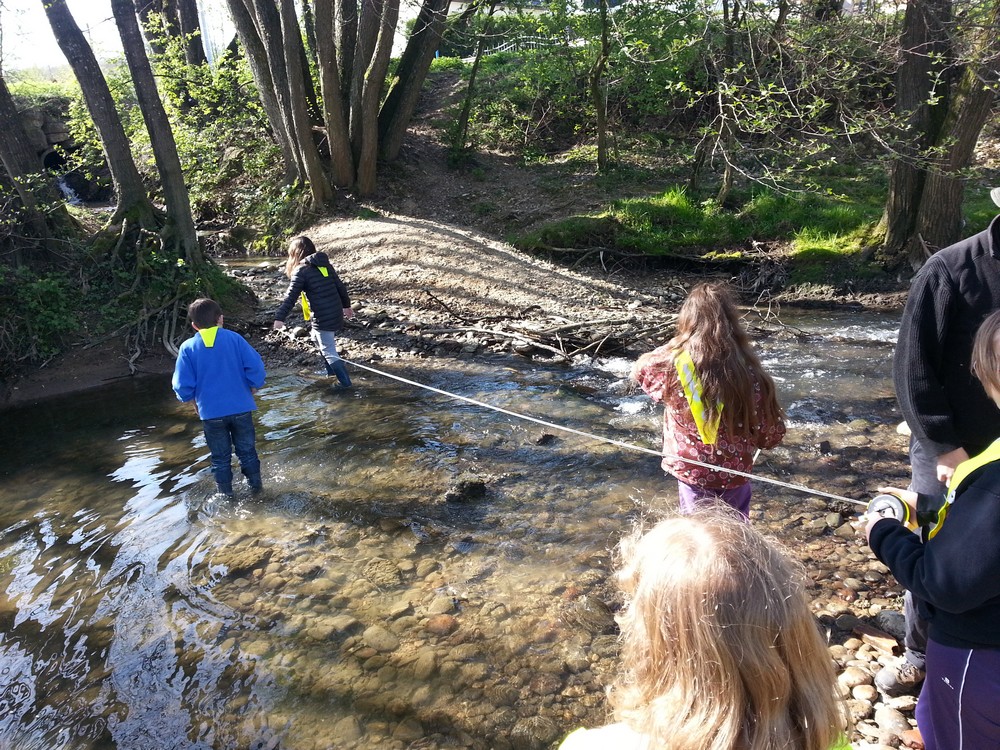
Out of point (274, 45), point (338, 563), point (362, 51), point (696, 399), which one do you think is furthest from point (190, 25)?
point (696, 399)

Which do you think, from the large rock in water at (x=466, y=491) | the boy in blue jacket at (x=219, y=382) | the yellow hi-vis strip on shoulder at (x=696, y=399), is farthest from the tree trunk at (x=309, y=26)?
the yellow hi-vis strip on shoulder at (x=696, y=399)

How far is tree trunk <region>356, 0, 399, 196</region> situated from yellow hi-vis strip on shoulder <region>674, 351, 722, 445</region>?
11753 millimetres

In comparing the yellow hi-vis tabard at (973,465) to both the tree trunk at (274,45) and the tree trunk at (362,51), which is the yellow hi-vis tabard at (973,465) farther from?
the tree trunk at (362,51)

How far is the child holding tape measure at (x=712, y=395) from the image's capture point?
3.24 meters

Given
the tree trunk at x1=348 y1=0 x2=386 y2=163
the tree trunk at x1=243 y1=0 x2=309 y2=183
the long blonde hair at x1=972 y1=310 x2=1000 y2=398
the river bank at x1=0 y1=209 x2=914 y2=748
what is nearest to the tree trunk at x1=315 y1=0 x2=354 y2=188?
the tree trunk at x1=348 y1=0 x2=386 y2=163

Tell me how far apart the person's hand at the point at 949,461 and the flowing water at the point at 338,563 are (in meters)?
1.91

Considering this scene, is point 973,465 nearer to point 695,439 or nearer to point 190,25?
point 695,439

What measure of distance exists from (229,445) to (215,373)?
2.23 feet

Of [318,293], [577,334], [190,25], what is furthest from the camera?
[190,25]

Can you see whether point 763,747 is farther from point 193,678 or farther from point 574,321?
point 574,321

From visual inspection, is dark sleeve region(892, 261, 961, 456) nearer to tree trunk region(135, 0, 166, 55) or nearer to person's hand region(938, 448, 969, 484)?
person's hand region(938, 448, 969, 484)

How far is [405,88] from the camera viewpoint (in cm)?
1672

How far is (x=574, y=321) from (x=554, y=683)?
Result: 6.77 metres

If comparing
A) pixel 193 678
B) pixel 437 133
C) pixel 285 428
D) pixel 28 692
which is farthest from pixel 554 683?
pixel 437 133
